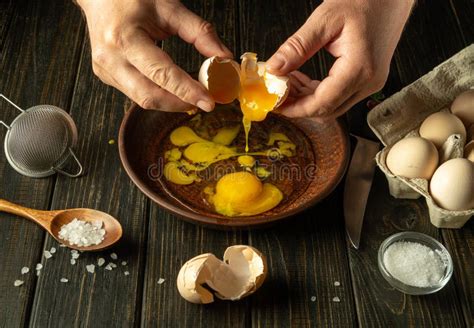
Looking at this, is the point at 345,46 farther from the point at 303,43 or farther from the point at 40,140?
the point at 40,140

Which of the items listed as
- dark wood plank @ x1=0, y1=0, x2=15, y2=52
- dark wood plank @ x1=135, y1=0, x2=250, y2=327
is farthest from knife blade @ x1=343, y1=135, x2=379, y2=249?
dark wood plank @ x1=0, y1=0, x2=15, y2=52

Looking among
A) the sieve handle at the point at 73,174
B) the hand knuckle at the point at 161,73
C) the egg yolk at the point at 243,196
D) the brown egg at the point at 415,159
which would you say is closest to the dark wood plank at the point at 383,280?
the brown egg at the point at 415,159

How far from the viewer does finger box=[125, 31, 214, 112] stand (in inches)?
47.4

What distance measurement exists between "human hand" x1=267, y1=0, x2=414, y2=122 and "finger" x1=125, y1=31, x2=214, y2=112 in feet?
0.57

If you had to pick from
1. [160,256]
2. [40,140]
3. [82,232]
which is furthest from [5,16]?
[160,256]

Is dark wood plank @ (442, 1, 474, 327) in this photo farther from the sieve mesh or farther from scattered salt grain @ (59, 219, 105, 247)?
the sieve mesh

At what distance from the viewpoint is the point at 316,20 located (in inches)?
50.3

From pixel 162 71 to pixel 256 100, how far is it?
1.00 ft

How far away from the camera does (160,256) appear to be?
1.35 metres

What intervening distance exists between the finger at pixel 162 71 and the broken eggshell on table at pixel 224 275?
1.05ft

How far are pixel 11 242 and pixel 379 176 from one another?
0.90 m

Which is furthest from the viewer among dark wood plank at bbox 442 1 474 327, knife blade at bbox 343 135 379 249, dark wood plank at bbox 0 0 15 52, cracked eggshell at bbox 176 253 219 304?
dark wood plank at bbox 0 0 15 52

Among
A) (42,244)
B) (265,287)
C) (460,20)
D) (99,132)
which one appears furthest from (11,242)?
(460,20)

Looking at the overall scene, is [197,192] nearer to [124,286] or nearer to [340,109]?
[124,286]
